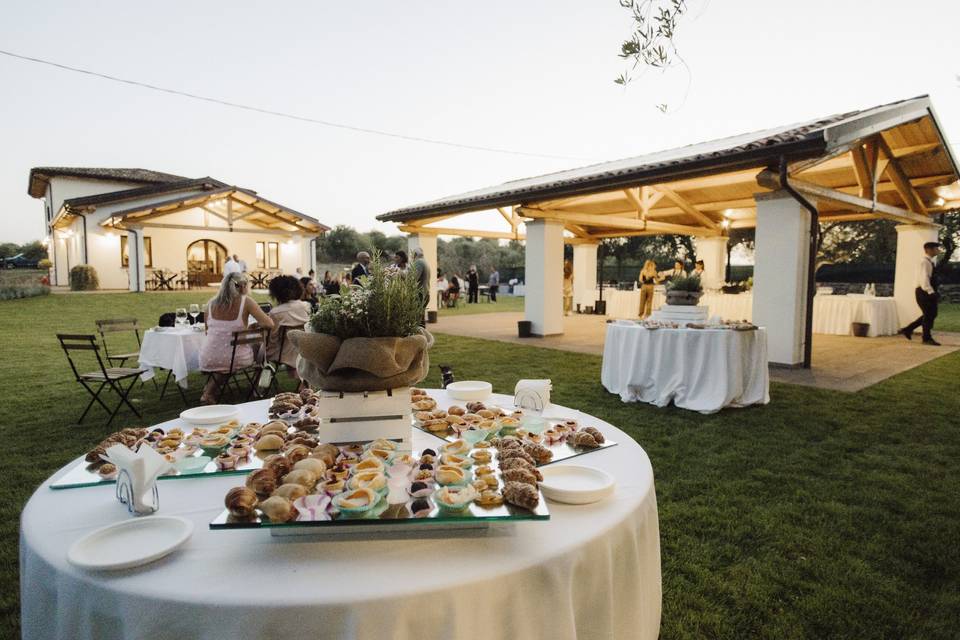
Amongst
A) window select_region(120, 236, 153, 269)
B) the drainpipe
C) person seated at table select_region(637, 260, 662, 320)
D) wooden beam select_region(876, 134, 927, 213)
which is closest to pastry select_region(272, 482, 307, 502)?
the drainpipe

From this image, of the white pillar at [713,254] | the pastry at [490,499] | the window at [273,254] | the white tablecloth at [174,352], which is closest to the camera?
the pastry at [490,499]

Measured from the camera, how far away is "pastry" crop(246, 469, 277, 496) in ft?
4.03

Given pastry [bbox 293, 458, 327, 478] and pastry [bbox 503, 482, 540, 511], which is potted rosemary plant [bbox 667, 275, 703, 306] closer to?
pastry [bbox 503, 482, 540, 511]

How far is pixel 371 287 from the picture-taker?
1544 mm

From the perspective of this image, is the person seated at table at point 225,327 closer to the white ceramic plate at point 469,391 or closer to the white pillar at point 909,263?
the white ceramic plate at point 469,391

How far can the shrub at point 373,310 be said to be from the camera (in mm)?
1507

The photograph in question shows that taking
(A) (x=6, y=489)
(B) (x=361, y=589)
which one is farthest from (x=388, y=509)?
(A) (x=6, y=489)

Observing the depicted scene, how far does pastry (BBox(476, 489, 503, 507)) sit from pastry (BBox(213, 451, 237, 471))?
31.4 inches

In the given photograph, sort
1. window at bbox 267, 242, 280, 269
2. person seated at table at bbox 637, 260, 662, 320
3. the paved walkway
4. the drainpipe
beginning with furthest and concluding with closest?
window at bbox 267, 242, 280, 269 → person seated at table at bbox 637, 260, 662, 320 → the drainpipe → the paved walkway

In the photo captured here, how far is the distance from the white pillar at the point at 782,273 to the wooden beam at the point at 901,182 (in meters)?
3.83

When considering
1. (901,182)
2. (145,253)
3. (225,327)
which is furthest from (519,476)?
(145,253)

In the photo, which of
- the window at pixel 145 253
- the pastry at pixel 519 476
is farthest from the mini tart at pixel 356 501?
the window at pixel 145 253

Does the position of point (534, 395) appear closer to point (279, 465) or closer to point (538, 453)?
point (538, 453)

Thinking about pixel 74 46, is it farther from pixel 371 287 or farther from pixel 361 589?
pixel 361 589
